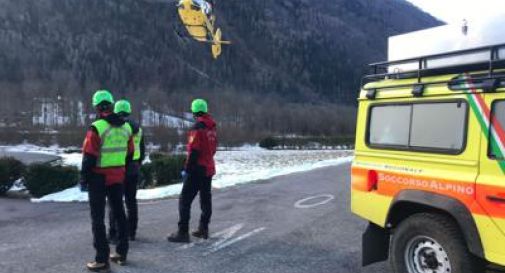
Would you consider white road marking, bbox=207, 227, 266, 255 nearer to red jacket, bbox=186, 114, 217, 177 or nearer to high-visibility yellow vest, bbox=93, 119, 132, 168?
red jacket, bbox=186, 114, 217, 177

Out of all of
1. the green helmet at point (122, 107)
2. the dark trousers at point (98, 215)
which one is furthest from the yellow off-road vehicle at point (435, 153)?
the green helmet at point (122, 107)

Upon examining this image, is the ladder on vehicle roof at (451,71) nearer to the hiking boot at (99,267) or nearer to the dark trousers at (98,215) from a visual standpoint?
the dark trousers at (98,215)

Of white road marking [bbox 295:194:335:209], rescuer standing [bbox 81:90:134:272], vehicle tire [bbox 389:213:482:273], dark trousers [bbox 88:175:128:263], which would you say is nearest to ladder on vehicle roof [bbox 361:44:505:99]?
vehicle tire [bbox 389:213:482:273]

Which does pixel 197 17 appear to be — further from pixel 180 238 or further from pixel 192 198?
pixel 180 238

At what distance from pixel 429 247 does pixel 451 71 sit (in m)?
1.71

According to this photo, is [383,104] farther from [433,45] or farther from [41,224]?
[41,224]

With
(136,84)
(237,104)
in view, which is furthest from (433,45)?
(136,84)

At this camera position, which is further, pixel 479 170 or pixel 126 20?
pixel 126 20

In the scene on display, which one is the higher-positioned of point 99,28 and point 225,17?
point 225,17

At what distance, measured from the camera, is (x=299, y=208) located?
1201cm

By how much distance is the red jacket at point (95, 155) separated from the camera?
6.73 meters

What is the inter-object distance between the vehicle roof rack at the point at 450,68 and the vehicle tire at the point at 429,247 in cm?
129

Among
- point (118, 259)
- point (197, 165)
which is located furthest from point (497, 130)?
point (118, 259)

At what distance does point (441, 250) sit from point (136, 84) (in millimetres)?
142486
